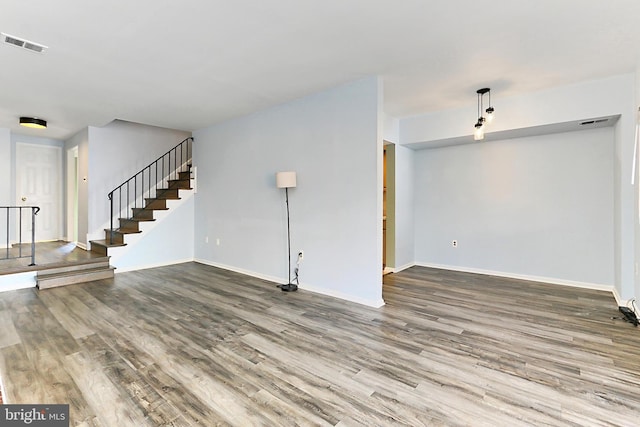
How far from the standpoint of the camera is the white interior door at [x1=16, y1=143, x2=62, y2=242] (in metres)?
6.89

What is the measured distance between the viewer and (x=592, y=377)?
2246mm

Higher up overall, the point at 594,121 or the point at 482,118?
the point at 482,118

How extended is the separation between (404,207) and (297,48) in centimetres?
368

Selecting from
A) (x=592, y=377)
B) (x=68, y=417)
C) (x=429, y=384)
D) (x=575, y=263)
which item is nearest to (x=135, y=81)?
(x=68, y=417)

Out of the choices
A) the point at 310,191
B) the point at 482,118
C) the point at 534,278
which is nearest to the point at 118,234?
the point at 310,191

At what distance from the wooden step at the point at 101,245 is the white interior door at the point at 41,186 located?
2.41 metres

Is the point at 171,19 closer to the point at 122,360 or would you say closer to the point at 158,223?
the point at 122,360

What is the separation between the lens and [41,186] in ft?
23.5

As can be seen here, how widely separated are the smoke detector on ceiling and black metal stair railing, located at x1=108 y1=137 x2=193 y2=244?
12.9 feet

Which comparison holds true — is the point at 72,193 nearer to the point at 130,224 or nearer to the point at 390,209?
the point at 130,224

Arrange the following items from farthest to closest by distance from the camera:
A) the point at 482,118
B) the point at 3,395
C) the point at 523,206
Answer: the point at 523,206, the point at 482,118, the point at 3,395

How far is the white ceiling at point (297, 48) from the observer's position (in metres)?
2.40

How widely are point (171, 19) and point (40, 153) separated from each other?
7139 millimetres

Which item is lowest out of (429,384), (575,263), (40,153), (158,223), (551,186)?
(429,384)
